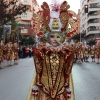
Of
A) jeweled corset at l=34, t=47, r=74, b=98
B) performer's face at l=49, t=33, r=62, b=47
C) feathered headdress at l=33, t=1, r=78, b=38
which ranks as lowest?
jeweled corset at l=34, t=47, r=74, b=98

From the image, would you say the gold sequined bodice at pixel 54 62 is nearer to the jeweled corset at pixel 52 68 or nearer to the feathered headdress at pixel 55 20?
the jeweled corset at pixel 52 68

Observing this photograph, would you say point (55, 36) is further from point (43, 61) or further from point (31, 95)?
point (31, 95)

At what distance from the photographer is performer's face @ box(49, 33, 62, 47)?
195 inches

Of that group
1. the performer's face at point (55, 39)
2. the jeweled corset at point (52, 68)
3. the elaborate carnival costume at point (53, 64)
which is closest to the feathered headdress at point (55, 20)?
the elaborate carnival costume at point (53, 64)

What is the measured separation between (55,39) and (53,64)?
48cm

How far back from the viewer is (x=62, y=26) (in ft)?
16.7

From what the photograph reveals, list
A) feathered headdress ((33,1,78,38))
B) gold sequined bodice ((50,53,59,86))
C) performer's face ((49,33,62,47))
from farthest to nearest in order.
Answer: feathered headdress ((33,1,78,38)), performer's face ((49,33,62,47)), gold sequined bodice ((50,53,59,86))

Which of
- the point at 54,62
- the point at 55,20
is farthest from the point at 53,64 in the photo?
the point at 55,20

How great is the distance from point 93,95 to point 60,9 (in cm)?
427

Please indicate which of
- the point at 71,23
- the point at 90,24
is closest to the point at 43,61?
the point at 71,23

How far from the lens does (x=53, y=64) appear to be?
15.7ft

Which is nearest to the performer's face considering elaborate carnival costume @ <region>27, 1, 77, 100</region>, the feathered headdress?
elaborate carnival costume @ <region>27, 1, 77, 100</region>

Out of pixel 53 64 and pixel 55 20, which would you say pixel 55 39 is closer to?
pixel 55 20

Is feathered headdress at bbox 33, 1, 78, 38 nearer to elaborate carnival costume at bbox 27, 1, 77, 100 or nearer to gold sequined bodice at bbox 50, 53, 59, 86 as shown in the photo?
elaborate carnival costume at bbox 27, 1, 77, 100
